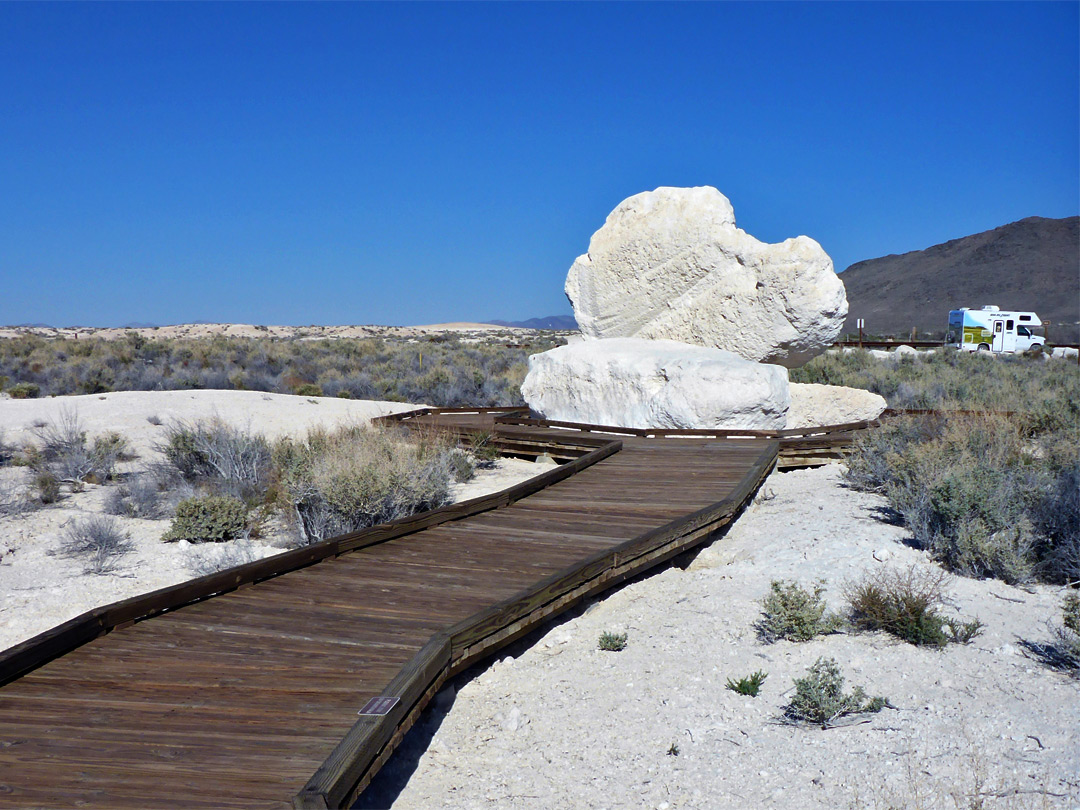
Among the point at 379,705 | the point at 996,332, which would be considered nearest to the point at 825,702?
the point at 379,705

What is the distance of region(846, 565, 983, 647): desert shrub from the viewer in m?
4.57

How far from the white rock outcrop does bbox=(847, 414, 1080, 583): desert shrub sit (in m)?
3.07

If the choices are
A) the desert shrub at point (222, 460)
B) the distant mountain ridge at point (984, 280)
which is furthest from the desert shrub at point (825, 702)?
the distant mountain ridge at point (984, 280)

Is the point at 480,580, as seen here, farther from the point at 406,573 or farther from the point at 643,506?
the point at 643,506

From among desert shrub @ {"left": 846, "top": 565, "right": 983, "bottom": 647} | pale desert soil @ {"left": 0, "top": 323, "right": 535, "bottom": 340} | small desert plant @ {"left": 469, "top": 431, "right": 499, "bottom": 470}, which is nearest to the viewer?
desert shrub @ {"left": 846, "top": 565, "right": 983, "bottom": 647}

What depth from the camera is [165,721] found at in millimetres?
3139

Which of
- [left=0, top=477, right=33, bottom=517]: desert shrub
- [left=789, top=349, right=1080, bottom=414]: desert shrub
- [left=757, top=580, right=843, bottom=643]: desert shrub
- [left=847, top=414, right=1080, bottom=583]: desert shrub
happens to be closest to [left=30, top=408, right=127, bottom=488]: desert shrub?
[left=0, top=477, right=33, bottom=517]: desert shrub

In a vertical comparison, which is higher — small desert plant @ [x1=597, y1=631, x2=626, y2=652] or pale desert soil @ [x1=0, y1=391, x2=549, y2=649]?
pale desert soil @ [x1=0, y1=391, x2=549, y2=649]

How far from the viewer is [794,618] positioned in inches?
190

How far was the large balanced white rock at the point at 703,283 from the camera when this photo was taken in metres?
10.5

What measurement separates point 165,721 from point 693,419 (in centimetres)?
791

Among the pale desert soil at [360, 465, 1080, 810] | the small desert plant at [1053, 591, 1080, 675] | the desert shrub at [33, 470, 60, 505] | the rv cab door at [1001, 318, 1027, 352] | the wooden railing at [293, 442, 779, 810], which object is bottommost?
the pale desert soil at [360, 465, 1080, 810]

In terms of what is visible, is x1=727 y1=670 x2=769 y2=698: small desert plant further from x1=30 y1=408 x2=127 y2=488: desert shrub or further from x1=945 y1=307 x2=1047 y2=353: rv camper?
x1=945 y1=307 x2=1047 y2=353: rv camper

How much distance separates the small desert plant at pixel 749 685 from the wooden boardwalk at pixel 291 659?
42.6 inches
